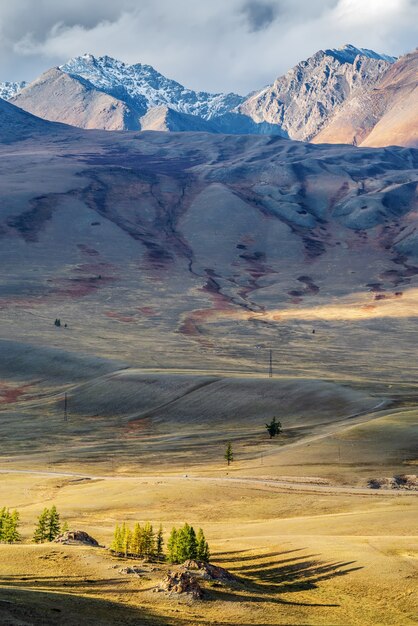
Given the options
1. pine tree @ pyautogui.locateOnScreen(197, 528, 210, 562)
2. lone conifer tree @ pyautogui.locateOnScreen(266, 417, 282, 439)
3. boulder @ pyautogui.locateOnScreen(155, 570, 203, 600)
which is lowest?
boulder @ pyautogui.locateOnScreen(155, 570, 203, 600)

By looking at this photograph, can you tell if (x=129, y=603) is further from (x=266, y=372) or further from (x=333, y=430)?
(x=266, y=372)

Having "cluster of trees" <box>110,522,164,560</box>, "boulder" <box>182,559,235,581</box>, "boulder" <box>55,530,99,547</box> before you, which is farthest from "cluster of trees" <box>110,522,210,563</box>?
"boulder" <box>55,530,99,547</box>

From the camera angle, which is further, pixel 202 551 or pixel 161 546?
pixel 161 546

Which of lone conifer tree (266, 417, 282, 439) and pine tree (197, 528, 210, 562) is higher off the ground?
lone conifer tree (266, 417, 282, 439)

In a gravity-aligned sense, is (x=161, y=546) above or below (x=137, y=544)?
below

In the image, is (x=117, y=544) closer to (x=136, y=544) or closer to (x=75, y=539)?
(x=136, y=544)

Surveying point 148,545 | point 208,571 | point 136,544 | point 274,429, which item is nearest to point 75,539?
point 136,544

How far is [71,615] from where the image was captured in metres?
37.1

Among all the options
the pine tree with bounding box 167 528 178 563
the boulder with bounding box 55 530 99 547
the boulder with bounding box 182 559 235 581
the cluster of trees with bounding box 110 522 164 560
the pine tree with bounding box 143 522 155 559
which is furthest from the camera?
the boulder with bounding box 55 530 99 547

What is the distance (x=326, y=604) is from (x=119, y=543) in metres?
16.0

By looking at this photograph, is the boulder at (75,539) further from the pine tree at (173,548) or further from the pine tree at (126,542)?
the pine tree at (173,548)

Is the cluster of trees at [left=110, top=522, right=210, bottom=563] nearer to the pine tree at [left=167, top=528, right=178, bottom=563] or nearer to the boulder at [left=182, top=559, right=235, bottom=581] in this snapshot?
the pine tree at [left=167, top=528, right=178, bottom=563]

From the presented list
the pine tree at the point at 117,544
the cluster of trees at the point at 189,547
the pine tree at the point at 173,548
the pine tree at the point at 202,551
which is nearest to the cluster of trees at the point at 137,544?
the pine tree at the point at 117,544

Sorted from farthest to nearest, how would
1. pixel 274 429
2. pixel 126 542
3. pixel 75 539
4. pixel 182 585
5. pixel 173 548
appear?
pixel 274 429
pixel 75 539
pixel 126 542
pixel 173 548
pixel 182 585
